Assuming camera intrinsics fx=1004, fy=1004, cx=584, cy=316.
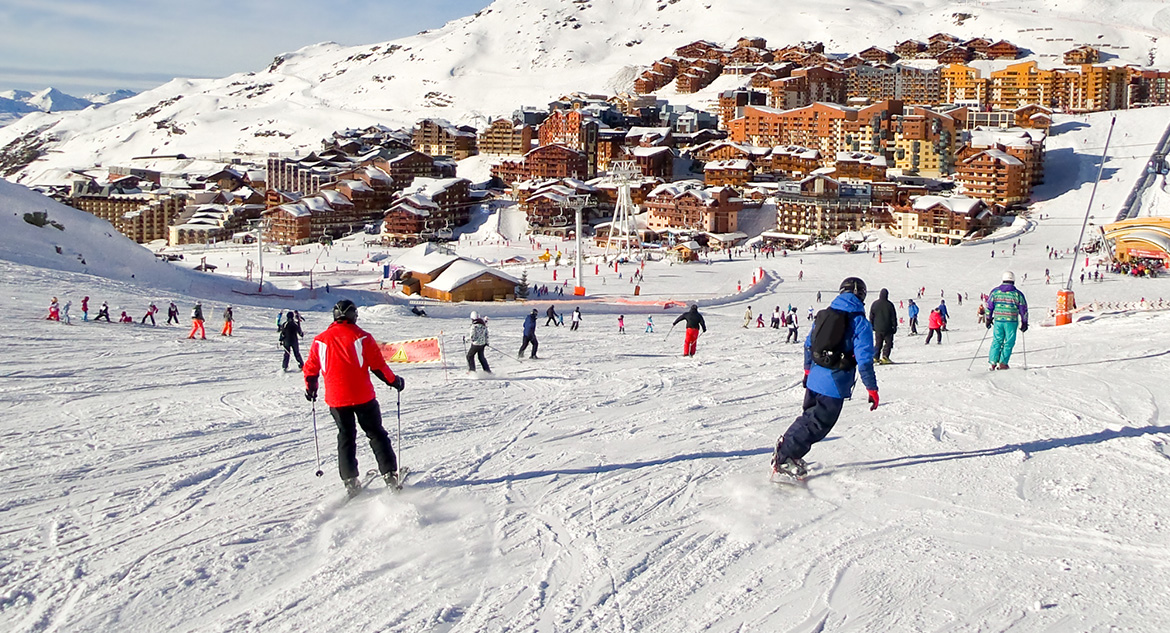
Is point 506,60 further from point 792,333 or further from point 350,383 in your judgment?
point 350,383

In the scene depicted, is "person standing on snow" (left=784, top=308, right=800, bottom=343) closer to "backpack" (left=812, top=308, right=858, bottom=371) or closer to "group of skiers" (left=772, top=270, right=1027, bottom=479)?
"group of skiers" (left=772, top=270, right=1027, bottom=479)

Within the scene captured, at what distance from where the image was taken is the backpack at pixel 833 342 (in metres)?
3.48

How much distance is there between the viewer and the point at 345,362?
11.4 ft

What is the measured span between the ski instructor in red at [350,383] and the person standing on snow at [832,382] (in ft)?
4.69

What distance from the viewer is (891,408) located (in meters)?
5.06

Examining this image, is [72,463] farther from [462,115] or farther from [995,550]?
[462,115]

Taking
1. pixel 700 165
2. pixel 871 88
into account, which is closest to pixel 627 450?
pixel 700 165

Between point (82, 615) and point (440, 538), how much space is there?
100 cm

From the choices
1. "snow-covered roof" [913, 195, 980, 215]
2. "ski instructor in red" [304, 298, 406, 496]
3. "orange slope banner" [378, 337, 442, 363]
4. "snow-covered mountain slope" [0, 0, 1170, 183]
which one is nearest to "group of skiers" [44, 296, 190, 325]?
"orange slope banner" [378, 337, 442, 363]

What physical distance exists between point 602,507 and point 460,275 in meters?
23.6

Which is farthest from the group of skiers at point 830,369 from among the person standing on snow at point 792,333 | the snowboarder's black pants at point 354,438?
the person standing on snow at point 792,333

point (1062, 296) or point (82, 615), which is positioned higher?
point (1062, 296)

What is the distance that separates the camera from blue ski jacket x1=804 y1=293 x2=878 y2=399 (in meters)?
→ 3.45

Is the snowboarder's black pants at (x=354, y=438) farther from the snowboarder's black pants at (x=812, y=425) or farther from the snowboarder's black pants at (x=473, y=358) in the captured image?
the snowboarder's black pants at (x=473, y=358)
